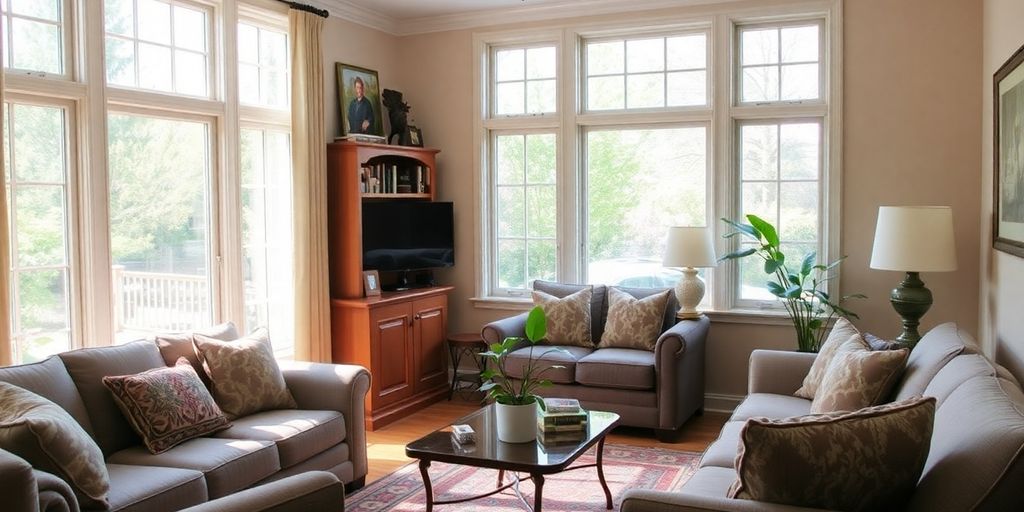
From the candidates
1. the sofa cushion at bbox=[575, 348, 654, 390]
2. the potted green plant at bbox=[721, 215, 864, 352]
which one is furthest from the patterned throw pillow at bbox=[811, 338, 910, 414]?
the potted green plant at bbox=[721, 215, 864, 352]

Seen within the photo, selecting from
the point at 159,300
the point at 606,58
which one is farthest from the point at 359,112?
the point at 159,300

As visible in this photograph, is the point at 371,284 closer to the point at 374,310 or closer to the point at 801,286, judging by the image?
the point at 374,310

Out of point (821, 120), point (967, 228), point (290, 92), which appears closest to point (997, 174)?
point (967, 228)

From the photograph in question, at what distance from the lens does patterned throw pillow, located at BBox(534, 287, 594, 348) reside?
19.3ft

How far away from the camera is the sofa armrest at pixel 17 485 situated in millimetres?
2469

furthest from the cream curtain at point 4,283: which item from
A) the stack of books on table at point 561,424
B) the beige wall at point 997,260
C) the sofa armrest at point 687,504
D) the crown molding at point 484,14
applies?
the beige wall at point 997,260

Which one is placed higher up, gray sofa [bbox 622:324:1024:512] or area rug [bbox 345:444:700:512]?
gray sofa [bbox 622:324:1024:512]

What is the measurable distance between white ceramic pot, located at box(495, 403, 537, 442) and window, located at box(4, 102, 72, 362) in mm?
2314

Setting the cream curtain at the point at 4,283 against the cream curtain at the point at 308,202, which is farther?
the cream curtain at the point at 308,202

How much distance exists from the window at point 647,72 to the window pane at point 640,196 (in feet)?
0.70

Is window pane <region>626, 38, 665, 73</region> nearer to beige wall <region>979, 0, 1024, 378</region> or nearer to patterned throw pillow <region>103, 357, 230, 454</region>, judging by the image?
beige wall <region>979, 0, 1024, 378</region>

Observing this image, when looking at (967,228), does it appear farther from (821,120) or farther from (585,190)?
(585,190)

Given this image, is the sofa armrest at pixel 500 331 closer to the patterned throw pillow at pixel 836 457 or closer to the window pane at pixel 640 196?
the window pane at pixel 640 196

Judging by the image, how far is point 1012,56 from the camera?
384cm
